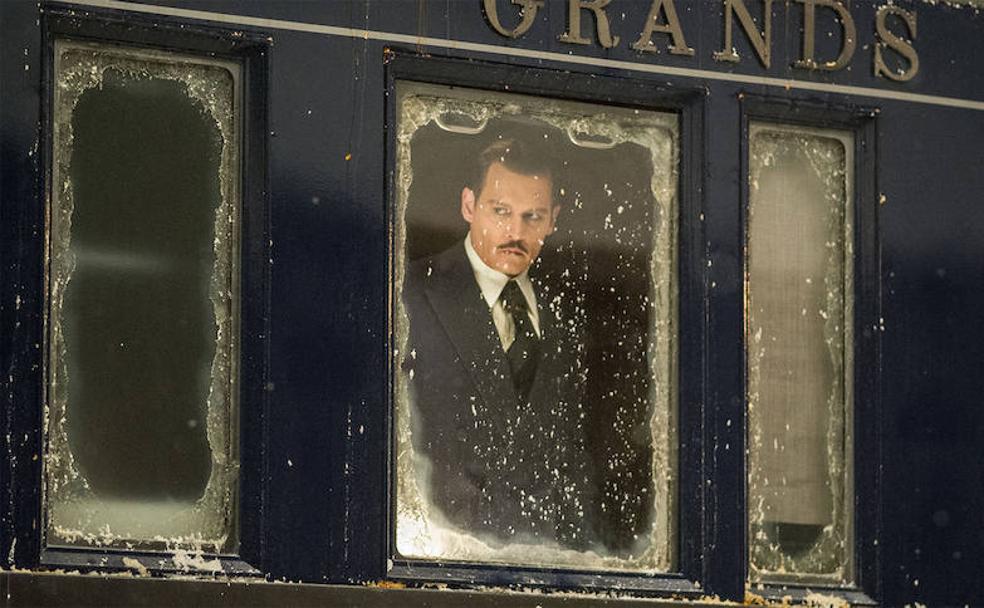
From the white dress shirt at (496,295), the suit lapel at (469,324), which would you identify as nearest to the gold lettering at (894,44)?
the white dress shirt at (496,295)

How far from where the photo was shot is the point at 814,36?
8.10 metres

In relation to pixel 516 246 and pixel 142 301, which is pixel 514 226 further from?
pixel 142 301

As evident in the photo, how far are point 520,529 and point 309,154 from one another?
1310 millimetres

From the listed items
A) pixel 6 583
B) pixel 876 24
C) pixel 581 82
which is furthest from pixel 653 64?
pixel 6 583

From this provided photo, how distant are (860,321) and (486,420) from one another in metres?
1.34

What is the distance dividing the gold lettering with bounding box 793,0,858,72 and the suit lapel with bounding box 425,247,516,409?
135cm

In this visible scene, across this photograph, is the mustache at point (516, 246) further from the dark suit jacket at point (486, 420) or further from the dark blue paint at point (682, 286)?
the dark blue paint at point (682, 286)

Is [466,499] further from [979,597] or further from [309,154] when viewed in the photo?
[979,597]

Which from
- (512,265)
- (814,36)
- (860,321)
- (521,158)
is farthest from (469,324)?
(814,36)

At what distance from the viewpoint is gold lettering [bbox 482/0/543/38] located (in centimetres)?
768

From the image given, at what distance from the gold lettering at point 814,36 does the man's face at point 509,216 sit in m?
1.00

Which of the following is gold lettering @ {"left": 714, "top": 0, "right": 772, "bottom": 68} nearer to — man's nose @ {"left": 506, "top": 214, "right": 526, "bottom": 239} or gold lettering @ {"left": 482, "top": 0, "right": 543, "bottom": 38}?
gold lettering @ {"left": 482, "top": 0, "right": 543, "bottom": 38}

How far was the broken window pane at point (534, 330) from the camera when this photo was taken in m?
7.52

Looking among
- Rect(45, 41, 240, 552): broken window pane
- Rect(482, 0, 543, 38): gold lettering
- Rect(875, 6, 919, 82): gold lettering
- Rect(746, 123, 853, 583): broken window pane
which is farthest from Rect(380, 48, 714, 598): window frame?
Rect(875, 6, 919, 82): gold lettering
